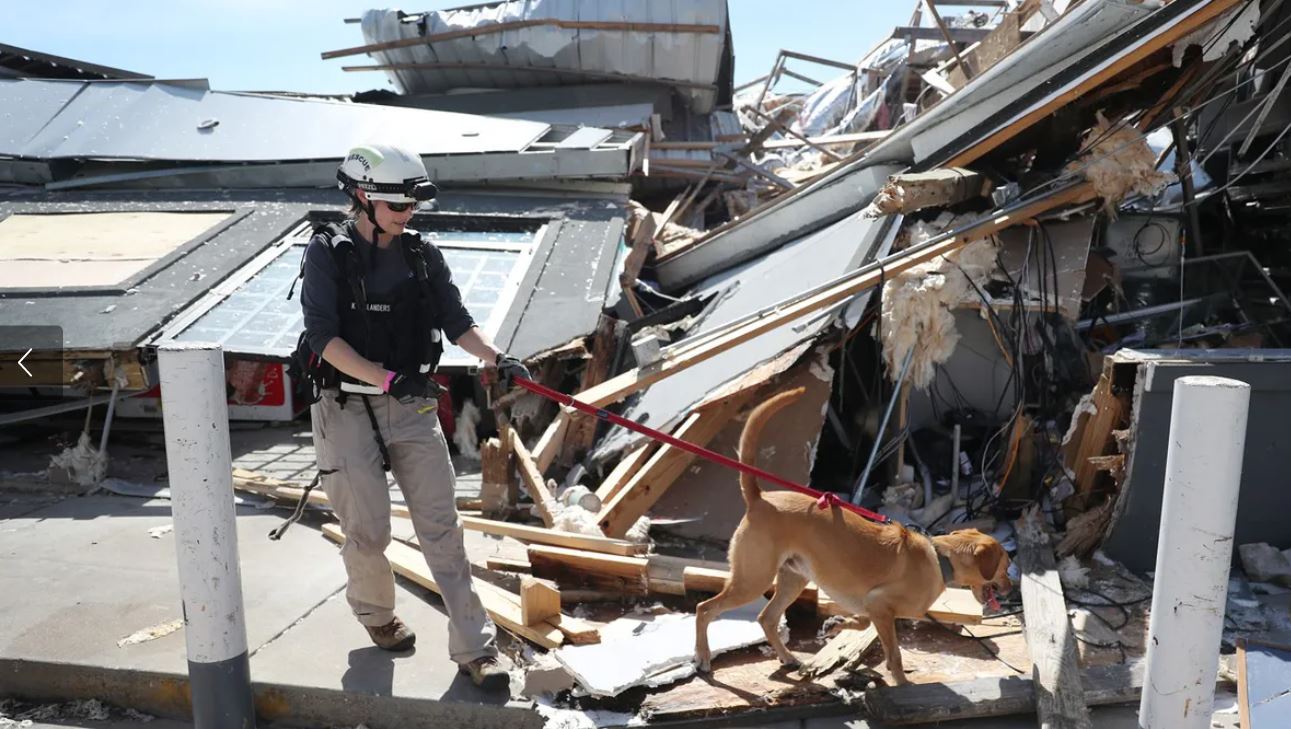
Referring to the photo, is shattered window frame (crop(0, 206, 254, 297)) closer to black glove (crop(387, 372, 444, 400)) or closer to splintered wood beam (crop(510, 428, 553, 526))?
splintered wood beam (crop(510, 428, 553, 526))

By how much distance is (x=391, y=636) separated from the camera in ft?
13.2

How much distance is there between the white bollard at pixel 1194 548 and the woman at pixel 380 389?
7.43 ft

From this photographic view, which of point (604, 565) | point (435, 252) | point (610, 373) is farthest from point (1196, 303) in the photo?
point (435, 252)

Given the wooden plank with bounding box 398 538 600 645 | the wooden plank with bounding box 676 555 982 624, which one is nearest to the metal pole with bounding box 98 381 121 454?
the wooden plank with bounding box 398 538 600 645

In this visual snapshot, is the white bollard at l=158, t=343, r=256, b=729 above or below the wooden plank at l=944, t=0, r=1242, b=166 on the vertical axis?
below

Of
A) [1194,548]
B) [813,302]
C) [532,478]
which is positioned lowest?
[532,478]

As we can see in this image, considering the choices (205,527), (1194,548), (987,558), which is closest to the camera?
(1194,548)

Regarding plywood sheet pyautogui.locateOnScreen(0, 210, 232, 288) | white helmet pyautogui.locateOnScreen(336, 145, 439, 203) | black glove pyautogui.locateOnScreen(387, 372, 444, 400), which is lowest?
black glove pyautogui.locateOnScreen(387, 372, 444, 400)

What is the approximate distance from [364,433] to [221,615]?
825mm

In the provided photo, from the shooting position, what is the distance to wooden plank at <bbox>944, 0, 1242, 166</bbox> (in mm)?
5281

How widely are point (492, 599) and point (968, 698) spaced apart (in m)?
2.05

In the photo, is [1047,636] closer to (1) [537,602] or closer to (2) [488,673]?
(1) [537,602]

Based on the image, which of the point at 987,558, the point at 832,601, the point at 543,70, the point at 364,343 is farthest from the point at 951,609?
the point at 543,70

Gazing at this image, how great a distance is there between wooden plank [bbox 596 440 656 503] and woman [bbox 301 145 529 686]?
1688mm
